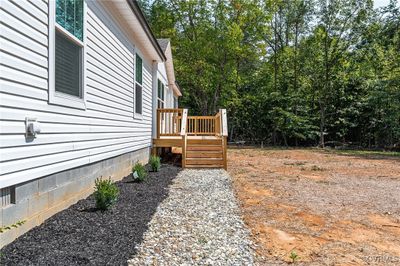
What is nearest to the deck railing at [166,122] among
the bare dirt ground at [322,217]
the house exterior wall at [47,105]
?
the bare dirt ground at [322,217]

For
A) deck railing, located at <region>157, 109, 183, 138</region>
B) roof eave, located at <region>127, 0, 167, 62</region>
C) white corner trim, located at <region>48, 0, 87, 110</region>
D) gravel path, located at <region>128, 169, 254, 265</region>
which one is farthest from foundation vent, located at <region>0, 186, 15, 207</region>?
deck railing, located at <region>157, 109, 183, 138</region>

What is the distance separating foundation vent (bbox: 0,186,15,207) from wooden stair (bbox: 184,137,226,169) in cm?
703

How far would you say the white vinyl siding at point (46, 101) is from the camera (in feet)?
9.45

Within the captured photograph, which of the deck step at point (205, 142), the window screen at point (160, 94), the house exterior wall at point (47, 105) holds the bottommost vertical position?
the deck step at point (205, 142)

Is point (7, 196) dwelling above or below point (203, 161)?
above

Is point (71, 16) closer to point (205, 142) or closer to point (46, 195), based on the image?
point (46, 195)

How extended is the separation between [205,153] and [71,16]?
21.7 feet

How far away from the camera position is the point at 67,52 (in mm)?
4164

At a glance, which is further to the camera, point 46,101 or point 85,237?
point 46,101

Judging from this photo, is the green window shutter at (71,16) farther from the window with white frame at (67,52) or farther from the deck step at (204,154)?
the deck step at (204,154)

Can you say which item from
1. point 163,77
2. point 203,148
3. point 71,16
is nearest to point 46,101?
point 71,16

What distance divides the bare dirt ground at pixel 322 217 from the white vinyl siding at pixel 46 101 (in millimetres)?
2397

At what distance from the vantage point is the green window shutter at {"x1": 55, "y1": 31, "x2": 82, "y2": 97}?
12.8ft

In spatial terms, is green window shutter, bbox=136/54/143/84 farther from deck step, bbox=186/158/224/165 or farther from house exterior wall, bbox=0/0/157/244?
deck step, bbox=186/158/224/165
